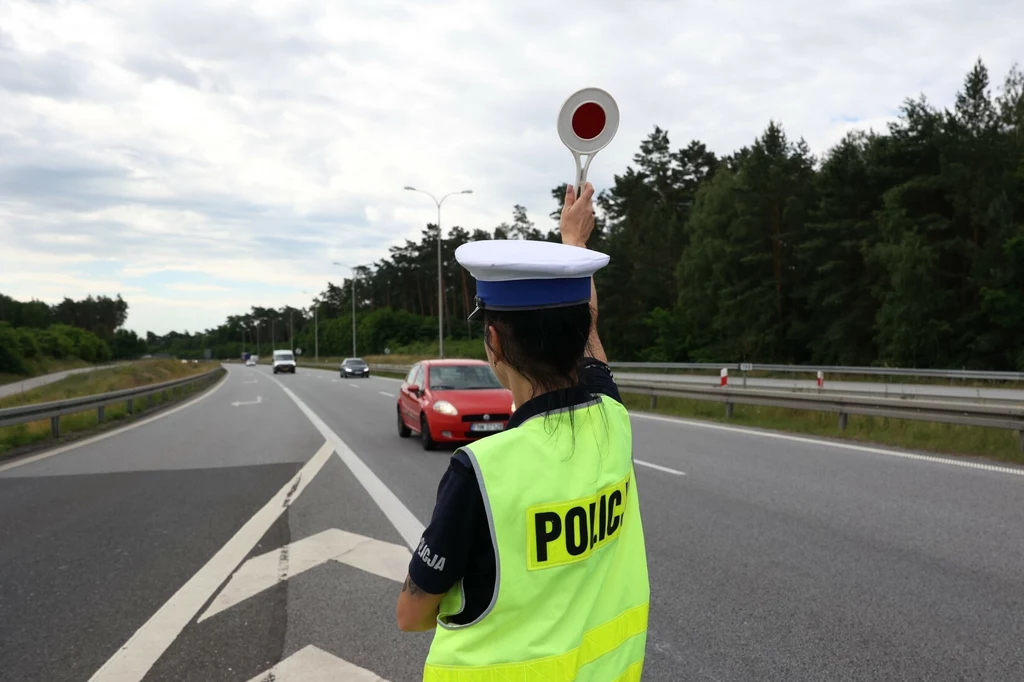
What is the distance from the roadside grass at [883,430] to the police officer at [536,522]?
10927mm

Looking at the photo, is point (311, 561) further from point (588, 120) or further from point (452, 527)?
point (452, 527)

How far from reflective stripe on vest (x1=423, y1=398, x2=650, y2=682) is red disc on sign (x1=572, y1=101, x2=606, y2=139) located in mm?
1250

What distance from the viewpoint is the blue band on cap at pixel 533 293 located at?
63.5 inches

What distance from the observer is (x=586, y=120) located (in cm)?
262

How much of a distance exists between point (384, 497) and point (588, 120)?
6.54m

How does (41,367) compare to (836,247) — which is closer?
(836,247)

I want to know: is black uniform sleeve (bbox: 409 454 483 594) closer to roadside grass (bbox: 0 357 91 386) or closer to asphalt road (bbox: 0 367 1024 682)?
asphalt road (bbox: 0 367 1024 682)

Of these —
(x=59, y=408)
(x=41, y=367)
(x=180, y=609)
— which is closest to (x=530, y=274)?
(x=180, y=609)

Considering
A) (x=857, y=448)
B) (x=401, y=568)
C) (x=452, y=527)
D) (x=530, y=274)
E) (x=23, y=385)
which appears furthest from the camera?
(x=23, y=385)

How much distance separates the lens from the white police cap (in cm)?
158

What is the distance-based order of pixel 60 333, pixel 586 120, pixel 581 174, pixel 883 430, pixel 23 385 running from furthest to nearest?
pixel 60 333 < pixel 23 385 < pixel 883 430 < pixel 586 120 < pixel 581 174

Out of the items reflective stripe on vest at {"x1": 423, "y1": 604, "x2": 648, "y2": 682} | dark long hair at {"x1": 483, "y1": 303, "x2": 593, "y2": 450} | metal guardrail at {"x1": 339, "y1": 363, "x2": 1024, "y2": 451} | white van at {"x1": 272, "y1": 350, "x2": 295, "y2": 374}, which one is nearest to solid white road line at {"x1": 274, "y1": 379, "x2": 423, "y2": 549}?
reflective stripe on vest at {"x1": 423, "y1": 604, "x2": 648, "y2": 682}

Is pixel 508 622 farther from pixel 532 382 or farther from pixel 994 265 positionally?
pixel 994 265

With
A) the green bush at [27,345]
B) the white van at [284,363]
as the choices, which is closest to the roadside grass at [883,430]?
the green bush at [27,345]
